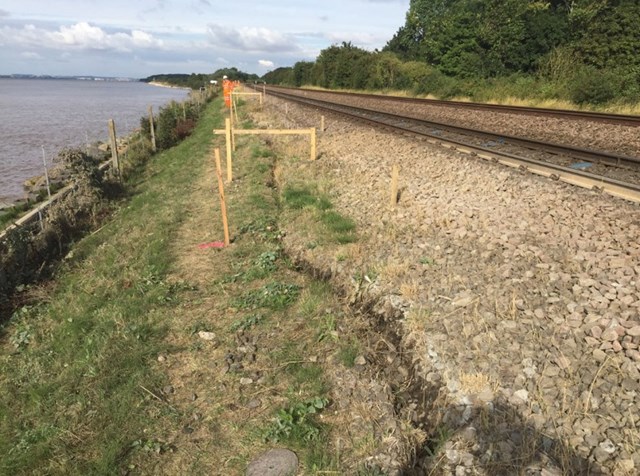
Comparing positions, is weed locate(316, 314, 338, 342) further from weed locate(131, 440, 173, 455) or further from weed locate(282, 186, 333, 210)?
weed locate(282, 186, 333, 210)

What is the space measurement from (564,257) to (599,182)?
3.26 metres

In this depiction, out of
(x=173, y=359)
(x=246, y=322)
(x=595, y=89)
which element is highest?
(x=595, y=89)

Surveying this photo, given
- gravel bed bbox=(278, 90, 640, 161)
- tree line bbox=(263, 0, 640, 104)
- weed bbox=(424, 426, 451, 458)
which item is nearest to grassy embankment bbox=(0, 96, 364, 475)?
weed bbox=(424, 426, 451, 458)

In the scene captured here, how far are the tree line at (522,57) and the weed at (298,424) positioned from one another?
22.8m

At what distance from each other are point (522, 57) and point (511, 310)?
46.1m

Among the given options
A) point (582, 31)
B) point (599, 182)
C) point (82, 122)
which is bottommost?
point (82, 122)

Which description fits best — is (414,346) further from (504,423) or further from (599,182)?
(599,182)

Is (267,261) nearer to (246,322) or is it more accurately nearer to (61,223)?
(246,322)

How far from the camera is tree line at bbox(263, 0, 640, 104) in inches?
1010

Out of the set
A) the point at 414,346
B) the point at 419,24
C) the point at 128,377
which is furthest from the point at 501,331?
the point at 419,24

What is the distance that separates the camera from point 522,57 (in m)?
44.1

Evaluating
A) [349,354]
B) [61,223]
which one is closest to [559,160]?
Answer: [349,354]

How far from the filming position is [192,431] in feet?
13.4

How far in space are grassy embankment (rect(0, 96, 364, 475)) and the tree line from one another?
842 inches
